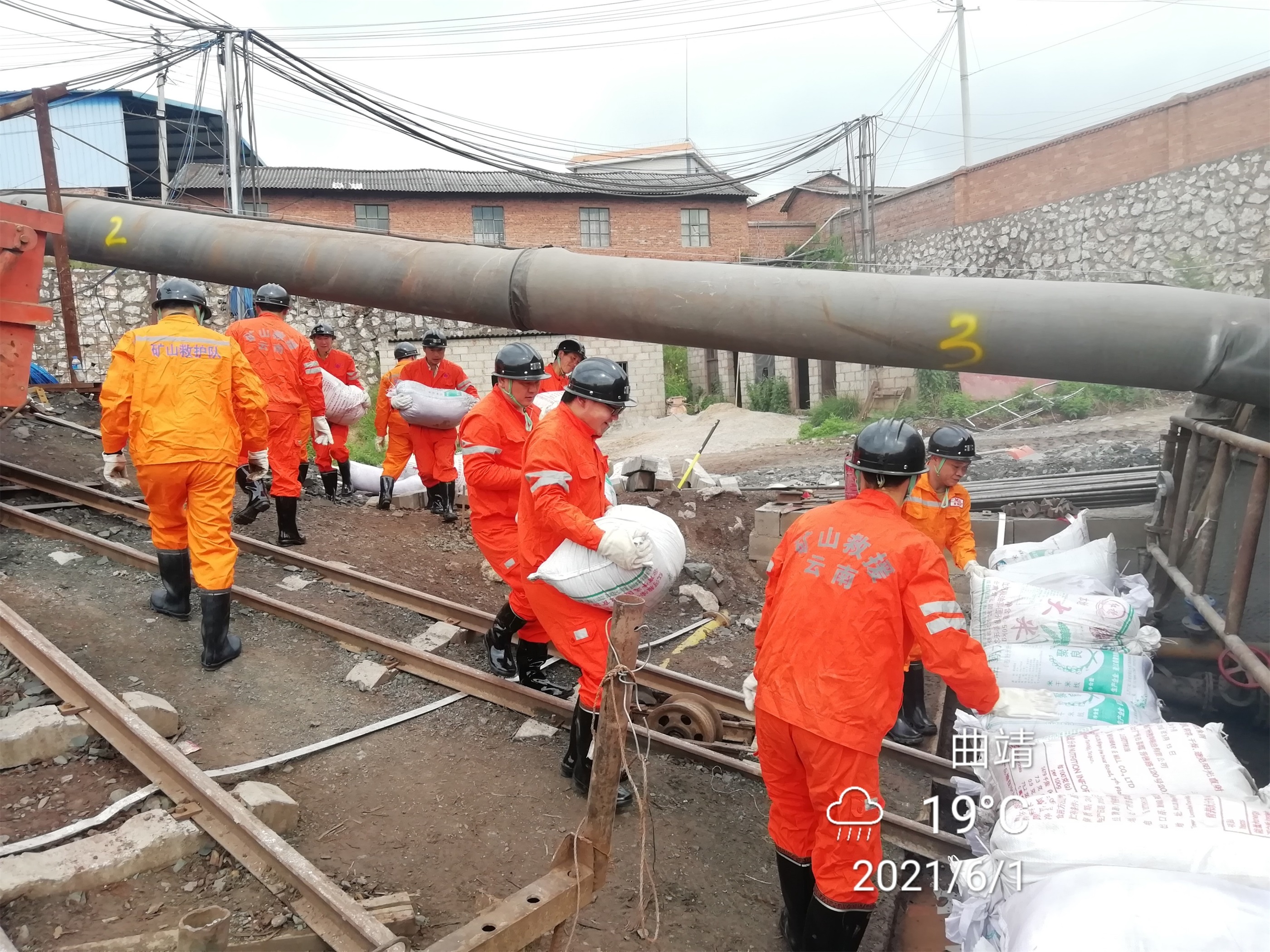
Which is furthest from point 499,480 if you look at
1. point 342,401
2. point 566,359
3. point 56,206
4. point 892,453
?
point 342,401

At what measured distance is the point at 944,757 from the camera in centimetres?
427

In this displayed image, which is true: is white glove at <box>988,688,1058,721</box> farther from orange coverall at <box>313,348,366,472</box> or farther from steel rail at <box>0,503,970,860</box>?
orange coverall at <box>313,348,366,472</box>

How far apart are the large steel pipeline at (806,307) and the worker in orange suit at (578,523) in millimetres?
484

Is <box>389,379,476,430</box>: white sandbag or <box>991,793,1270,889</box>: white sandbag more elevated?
<box>389,379,476,430</box>: white sandbag

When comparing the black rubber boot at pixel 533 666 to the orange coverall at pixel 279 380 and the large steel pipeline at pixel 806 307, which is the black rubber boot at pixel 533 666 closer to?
the large steel pipeline at pixel 806 307

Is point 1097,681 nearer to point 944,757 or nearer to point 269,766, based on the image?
point 944,757

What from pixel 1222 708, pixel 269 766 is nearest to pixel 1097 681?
pixel 1222 708

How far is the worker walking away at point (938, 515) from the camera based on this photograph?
4.47 metres

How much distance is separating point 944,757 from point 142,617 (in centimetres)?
448

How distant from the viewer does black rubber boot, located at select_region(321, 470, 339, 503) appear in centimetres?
859

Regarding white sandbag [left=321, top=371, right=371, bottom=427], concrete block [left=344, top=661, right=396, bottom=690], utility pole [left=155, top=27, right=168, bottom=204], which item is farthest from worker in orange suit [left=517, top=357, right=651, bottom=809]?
utility pole [left=155, top=27, right=168, bottom=204]

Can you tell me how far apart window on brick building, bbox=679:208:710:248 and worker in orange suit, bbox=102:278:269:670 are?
23272 millimetres

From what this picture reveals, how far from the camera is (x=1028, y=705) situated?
11.8 feet

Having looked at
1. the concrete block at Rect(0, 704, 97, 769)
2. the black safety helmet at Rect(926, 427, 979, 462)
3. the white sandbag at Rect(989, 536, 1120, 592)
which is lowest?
the concrete block at Rect(0, 704, 97, 769)
